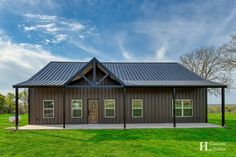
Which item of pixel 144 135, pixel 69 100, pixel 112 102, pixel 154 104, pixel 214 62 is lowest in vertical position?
pixel 144 135

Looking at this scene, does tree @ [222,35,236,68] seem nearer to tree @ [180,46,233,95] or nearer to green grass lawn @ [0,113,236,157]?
tree @ [180,46,233,95]

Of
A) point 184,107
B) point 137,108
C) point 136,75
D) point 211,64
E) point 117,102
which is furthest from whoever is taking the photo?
point 211,64

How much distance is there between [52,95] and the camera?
15.5 metres

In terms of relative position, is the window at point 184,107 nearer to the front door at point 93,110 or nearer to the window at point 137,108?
the window at point 137,108

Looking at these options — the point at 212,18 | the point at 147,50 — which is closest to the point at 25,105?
the point at 147,50

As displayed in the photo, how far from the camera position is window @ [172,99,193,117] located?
16109 millimetres

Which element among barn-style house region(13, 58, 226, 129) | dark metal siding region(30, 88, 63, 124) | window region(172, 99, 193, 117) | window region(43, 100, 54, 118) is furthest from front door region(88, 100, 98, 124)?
window region(172, 99, 193, 117)

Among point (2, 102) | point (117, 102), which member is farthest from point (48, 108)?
point (2, 102)

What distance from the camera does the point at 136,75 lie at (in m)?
16.8

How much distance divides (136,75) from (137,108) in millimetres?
2564

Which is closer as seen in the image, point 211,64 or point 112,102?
point 112,102

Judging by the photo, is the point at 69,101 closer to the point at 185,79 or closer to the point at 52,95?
the point at 52,95

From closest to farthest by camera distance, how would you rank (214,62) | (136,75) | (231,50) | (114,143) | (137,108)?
(114,143)
(137,108)
(136,75)
(231,50)
(214,62)

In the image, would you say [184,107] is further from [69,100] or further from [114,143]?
[114,143]
